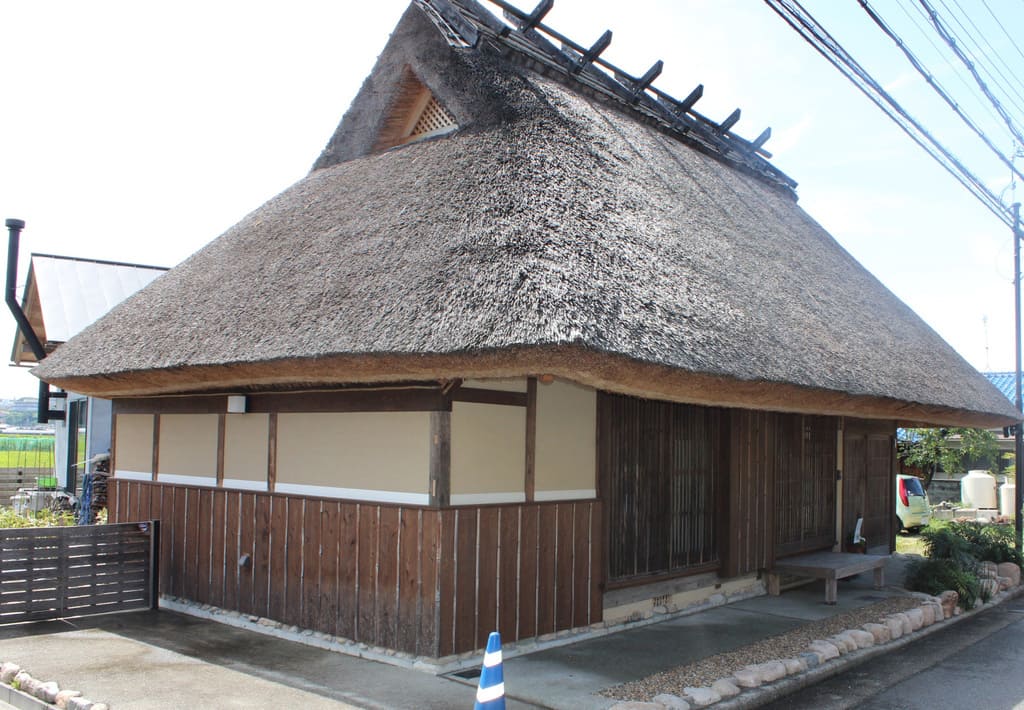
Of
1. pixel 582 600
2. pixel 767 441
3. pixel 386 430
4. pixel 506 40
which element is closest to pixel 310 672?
pixel 386 430

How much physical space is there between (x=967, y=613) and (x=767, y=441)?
2903 millimetres

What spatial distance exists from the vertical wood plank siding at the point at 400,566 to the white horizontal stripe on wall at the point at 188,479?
145mm

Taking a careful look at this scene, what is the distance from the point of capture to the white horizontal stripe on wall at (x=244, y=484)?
7.96 meters

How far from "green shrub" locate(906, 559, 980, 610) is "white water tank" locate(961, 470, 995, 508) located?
41.8ft

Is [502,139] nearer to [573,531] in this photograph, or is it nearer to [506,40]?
[506,40]

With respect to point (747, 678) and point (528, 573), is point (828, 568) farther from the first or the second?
point (528, 573)

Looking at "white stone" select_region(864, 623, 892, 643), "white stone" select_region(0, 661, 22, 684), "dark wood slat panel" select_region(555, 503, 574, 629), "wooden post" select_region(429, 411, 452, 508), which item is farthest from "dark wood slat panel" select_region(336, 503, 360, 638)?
"white stone" select_region(864, 623, 892, 643)

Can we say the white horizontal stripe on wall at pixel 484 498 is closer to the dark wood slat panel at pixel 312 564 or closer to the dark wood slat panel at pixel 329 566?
the dark wood slat panel at pixel 329 566

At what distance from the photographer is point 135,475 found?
31.6 feet

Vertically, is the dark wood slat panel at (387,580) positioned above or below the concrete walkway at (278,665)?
above

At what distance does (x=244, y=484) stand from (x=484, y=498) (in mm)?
2755

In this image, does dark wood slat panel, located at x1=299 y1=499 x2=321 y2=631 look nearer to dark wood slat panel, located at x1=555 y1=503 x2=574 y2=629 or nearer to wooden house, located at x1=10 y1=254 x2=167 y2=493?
dark wood slat panel, located at x1=555 y1=503 x2=574 y2=629

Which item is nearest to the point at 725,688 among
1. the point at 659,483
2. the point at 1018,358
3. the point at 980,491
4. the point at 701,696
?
the point at 701,696

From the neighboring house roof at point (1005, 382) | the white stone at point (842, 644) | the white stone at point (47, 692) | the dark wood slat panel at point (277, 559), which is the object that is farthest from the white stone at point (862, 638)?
the neighboring house roof at point (1005, 382)
